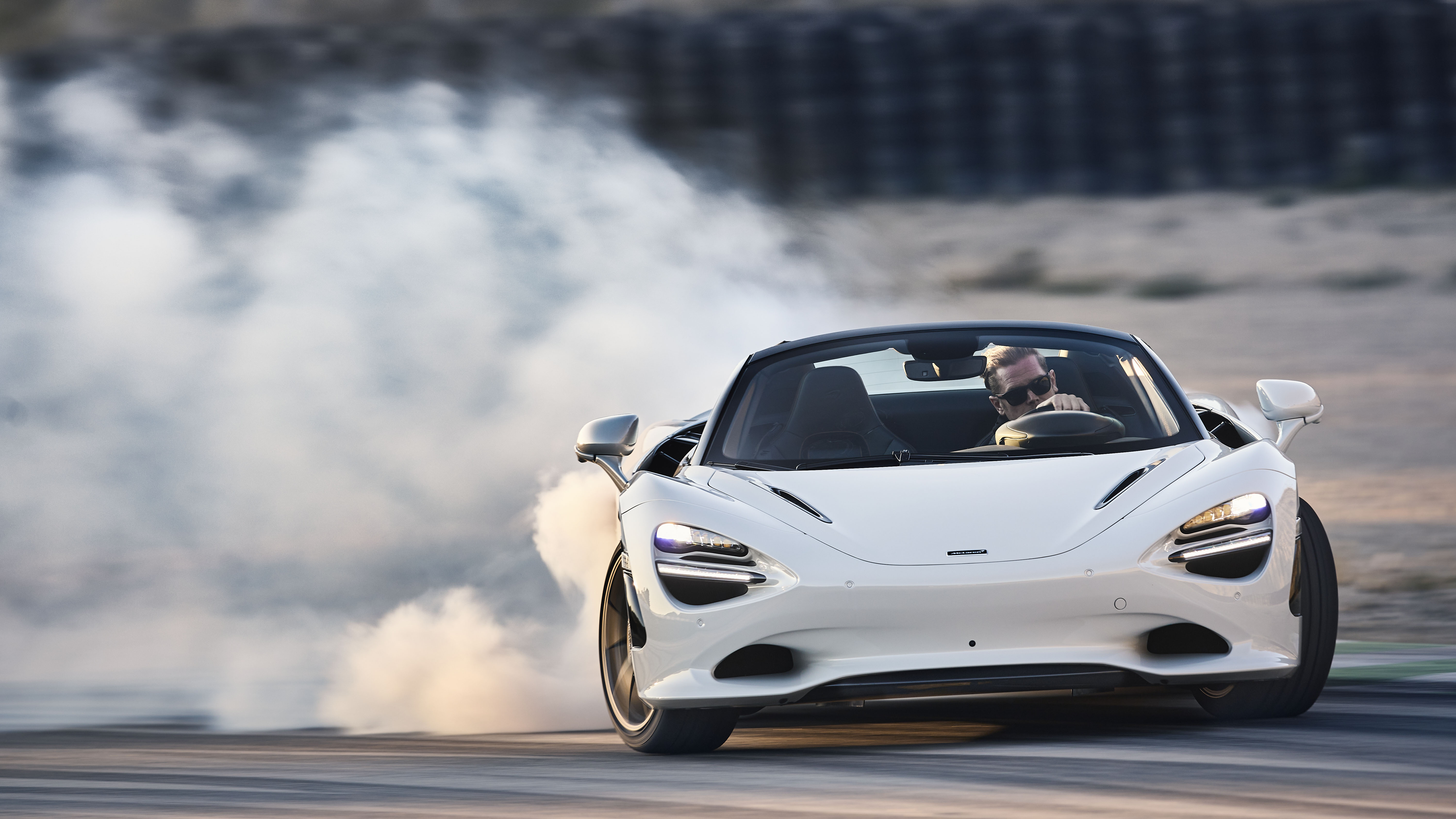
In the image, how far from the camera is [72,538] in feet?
36.1

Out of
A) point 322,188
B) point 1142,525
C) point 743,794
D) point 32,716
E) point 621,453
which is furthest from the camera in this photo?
point 322,188

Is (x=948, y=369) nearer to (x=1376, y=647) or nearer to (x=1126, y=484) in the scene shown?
(x=1126, y=484)

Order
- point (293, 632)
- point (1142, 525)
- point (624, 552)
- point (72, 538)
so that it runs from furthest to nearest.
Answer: point (72, 538) < point (293, 632) < point (624, 552) < point (1142, 525)

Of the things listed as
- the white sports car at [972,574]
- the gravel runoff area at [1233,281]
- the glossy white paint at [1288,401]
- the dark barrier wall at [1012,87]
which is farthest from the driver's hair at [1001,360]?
the dark barrier wall at [1012,87]

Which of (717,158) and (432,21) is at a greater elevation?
(432,21)

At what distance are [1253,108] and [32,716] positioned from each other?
13.6m

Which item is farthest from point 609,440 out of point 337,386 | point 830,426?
point 337,386

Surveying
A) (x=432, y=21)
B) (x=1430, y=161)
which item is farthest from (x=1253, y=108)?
(x=432, y=21)

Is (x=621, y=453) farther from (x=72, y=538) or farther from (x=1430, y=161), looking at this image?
(x=1430, y=161)

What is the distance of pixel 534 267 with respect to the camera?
12.9 metres

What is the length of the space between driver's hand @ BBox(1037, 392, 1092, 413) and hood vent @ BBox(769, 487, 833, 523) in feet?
3.20

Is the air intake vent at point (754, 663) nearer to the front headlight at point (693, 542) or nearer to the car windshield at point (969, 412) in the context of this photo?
the front headlight at point (693, 542)

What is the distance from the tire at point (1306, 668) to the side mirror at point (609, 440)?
180 centimetres

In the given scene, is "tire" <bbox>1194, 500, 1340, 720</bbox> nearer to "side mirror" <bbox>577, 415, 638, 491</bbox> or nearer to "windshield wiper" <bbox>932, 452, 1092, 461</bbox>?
"windshield wiper" <bbox>932, 452, 1092, 461</bbox>
